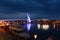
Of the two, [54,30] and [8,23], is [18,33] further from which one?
[54,30]

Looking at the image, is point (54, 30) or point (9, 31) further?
point (54, 30)

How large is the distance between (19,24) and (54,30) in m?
4.79

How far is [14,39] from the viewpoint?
12422mm

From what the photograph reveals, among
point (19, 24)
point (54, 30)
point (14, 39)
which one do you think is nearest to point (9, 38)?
point (14, 39)

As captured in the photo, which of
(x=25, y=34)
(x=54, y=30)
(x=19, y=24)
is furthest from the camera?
(x=54, y=30)

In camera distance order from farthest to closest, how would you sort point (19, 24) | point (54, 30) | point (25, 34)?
point (54, 30) < point (19, 24) < point (25, 34)

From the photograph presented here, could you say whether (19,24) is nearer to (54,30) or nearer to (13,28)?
(13,28)

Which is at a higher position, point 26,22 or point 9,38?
point 26,22

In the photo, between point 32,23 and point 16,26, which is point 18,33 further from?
point 32,23

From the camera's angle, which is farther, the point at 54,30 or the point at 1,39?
the point at 54,30

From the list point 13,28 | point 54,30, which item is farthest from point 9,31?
point 54,30

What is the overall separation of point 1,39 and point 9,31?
97 centimetres

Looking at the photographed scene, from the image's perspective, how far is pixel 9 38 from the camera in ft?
40.2

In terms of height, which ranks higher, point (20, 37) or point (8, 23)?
point (8, 23)
